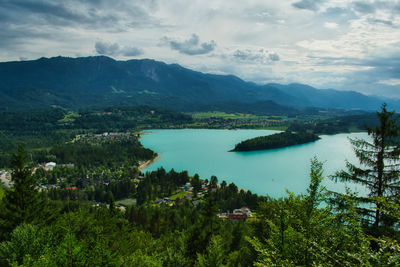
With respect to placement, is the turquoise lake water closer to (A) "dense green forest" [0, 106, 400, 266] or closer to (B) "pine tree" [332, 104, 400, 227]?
(A) "dense green forest" [0, 106, 400, 266]

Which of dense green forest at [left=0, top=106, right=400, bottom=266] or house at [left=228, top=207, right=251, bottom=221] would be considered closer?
dense green forest at [left=0, top=106, right=400, bottom=266]

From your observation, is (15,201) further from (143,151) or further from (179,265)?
(143,151)

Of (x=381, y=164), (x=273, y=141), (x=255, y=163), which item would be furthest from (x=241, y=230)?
(x=273, y=141)

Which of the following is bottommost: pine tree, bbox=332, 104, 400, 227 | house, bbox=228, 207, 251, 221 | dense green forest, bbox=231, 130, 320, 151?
house, bbox=228, 207, 251, 221

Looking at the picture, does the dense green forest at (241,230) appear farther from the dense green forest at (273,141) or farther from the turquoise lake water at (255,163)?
the dense green forest at (273,141)

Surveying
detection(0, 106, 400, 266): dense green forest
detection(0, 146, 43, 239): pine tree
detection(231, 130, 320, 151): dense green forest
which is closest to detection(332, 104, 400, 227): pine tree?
detection(0, 106, 400, 266): dense green forest

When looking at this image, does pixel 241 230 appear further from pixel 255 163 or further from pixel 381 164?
pixel 255 163

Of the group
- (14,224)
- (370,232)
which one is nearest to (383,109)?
(370,232)
